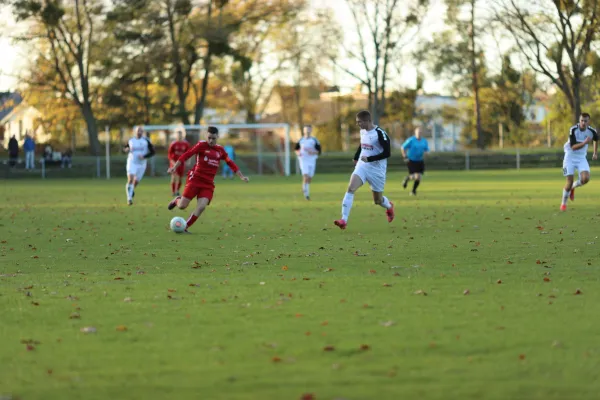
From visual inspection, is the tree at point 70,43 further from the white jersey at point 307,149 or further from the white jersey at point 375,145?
the white jersey at point 375,145

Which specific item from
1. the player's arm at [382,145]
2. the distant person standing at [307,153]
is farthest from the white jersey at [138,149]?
the player's arm at [382,145]

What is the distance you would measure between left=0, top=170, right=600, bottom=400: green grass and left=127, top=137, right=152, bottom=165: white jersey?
9.75 m

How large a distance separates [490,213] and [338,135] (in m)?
67.2

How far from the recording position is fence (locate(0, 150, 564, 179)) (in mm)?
58562

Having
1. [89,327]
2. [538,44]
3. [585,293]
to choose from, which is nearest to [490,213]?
[585,293]

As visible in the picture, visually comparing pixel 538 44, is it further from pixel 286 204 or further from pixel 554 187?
pixel 286 204

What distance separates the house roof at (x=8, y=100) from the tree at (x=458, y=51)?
26473 mm

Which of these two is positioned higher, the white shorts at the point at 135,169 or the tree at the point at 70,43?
the tree at the point at 70,43

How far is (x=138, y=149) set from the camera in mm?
28438

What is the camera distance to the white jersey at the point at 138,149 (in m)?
28.2

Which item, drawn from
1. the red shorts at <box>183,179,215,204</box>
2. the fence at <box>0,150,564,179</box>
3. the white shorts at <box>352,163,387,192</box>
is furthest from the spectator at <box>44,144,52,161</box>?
the white shorts at <box>352,163,387,192</box>

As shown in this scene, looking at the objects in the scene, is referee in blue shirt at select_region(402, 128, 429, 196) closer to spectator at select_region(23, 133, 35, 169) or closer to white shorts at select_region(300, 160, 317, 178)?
white shorts at select_region(300, 160, 317, 178)

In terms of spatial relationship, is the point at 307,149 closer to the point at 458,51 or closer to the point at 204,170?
the point at 204,170

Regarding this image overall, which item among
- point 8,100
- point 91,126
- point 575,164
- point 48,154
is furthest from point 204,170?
point 8,100
